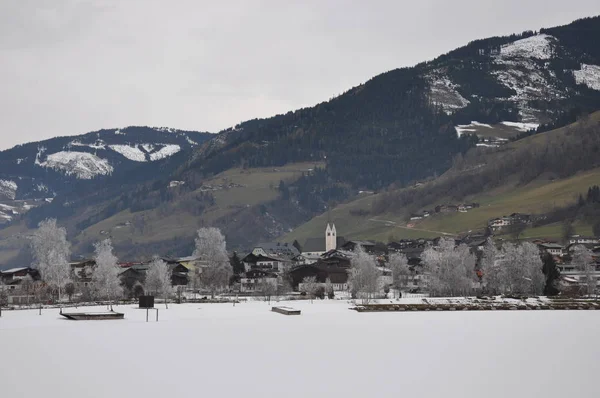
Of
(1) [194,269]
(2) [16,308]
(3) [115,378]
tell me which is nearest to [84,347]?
(3) [115,378]

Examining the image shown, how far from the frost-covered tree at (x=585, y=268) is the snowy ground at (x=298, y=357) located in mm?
50731

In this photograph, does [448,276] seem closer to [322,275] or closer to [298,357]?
[322,275]

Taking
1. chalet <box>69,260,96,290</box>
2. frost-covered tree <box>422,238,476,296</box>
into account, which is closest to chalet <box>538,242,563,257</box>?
frost-covered tree <box>422,238,476,296</box>

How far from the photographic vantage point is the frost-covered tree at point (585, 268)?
132 meters

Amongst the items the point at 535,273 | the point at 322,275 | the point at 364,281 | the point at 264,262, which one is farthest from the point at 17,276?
the point at 535,273

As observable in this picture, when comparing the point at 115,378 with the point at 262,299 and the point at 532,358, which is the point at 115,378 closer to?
the point at 532,358

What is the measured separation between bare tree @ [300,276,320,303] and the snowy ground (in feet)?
173

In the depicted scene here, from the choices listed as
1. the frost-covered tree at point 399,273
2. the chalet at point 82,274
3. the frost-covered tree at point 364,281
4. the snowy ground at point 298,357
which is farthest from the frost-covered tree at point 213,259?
the snowy ground at point 298,357

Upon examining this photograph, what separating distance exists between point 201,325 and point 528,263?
68392 millimetres

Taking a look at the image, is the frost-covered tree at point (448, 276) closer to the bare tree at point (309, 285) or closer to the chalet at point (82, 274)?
the bare tree at point (309, 285)

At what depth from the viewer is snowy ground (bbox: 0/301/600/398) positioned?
43438 millimetres

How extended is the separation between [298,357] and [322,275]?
98.8 metres

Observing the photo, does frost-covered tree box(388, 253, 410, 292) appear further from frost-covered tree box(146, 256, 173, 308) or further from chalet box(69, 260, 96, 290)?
chalet box(69, 260, 96, 290)

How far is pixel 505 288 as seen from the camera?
130250 mm
